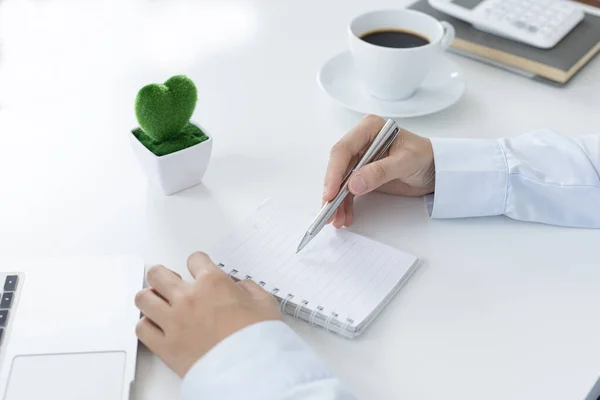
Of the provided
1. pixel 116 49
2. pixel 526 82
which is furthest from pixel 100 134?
pixel 526 82

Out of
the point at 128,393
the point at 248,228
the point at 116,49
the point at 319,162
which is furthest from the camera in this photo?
the point at 116,49

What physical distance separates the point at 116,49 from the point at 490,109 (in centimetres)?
57

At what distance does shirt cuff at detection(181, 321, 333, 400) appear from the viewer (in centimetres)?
62

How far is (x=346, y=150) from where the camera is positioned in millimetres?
859

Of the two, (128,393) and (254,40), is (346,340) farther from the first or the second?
(254,40)

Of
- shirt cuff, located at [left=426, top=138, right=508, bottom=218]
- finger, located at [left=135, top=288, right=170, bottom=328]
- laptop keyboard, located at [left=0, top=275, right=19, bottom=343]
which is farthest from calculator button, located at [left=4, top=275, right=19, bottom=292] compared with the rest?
shirt cuff, located at [left=426, top=138, right=508, bottom=218]

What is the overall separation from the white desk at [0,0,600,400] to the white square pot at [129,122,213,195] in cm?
2

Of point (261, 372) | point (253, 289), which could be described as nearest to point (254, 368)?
point (261, 372)

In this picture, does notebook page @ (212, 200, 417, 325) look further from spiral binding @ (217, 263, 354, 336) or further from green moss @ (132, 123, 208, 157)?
green moss @ (132, 123, 208, 157)

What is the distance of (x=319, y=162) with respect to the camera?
933 millimetres

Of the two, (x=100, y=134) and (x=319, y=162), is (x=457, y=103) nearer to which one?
(x=319, y=162)

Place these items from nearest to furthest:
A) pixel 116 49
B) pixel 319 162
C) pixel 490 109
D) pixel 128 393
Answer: pixel 128 393 < pixel 319 162 < pixel 490 109 < pixel 116 49

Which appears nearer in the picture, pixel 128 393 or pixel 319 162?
pixel 128 393

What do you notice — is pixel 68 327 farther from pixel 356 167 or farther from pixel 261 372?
pixel 356 167
